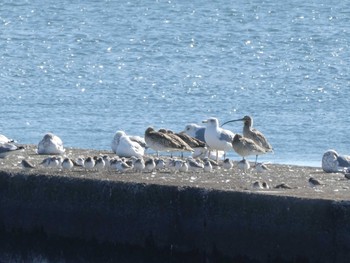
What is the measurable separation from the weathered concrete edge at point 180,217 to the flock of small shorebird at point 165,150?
3.05 ft

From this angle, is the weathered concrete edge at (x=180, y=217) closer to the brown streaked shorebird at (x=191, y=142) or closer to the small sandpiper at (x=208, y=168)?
the small sandpiper at (x=208, y=168)

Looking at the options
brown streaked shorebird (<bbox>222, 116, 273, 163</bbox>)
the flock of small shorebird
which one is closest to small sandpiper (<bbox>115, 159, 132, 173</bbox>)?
the flock of small shorebird

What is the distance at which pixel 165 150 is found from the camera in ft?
49.1

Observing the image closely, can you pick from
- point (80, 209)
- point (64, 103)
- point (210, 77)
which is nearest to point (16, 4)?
point (210, 77)

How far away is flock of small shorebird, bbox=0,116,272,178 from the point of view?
1322cm

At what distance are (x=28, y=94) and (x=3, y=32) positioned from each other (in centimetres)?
1610

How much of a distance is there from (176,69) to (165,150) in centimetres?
2095

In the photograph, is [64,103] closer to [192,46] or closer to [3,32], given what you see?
[192,46]

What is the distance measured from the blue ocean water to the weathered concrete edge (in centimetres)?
802

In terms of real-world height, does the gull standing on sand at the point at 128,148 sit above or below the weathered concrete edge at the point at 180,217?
above

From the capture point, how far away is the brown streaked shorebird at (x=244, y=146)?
14539mm

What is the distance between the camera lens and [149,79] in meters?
33.1

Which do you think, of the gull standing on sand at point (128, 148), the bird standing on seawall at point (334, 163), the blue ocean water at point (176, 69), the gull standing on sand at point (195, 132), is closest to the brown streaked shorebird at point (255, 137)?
the gull standing on sand at point (195, 132)

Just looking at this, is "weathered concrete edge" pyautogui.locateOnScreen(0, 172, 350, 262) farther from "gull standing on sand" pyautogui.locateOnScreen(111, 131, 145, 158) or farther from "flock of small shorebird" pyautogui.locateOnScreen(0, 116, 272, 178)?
"gull standing on sand" pyautogui.locateOnScreen(111, 131, 145, 158)
